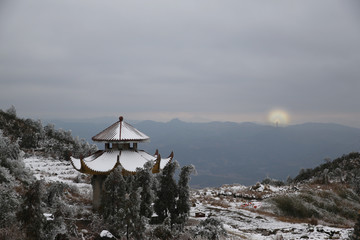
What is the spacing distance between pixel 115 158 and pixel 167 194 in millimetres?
5324

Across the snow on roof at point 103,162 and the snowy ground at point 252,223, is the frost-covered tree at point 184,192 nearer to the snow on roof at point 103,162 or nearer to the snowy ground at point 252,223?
the snowy ground at point 252,223

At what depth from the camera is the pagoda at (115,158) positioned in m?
19.7

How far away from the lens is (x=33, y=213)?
1164 cm

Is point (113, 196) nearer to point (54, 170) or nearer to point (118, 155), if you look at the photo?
point (118, 155)

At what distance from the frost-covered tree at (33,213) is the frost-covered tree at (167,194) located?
767 cm

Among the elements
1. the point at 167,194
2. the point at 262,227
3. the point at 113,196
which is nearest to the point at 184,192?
the point at 167,194

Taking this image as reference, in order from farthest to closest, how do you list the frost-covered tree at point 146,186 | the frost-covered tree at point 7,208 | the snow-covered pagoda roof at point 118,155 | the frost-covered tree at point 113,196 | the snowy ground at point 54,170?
the snowy ground at point 54,170 → the snow-covered pagoda roof at point 118,155 → the frost-covered tree at point 146,186 → the frost-covered tree at point 113,196 → the frost-covered tree at point 7,208

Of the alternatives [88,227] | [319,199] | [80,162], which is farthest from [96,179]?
[319,199]

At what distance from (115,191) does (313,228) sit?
14.0m

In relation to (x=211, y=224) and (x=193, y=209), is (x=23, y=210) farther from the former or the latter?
(x=193, y=209)

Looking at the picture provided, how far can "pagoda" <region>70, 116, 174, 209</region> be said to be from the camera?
19.7 m

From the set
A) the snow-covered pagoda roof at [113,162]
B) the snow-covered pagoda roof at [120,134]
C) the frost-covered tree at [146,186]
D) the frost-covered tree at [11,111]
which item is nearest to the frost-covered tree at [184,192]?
the frost-covered tree at [146,186]

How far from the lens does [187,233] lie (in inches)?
633

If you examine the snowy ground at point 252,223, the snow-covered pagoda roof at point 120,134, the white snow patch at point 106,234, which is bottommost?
the snowy ground at point 252,223
